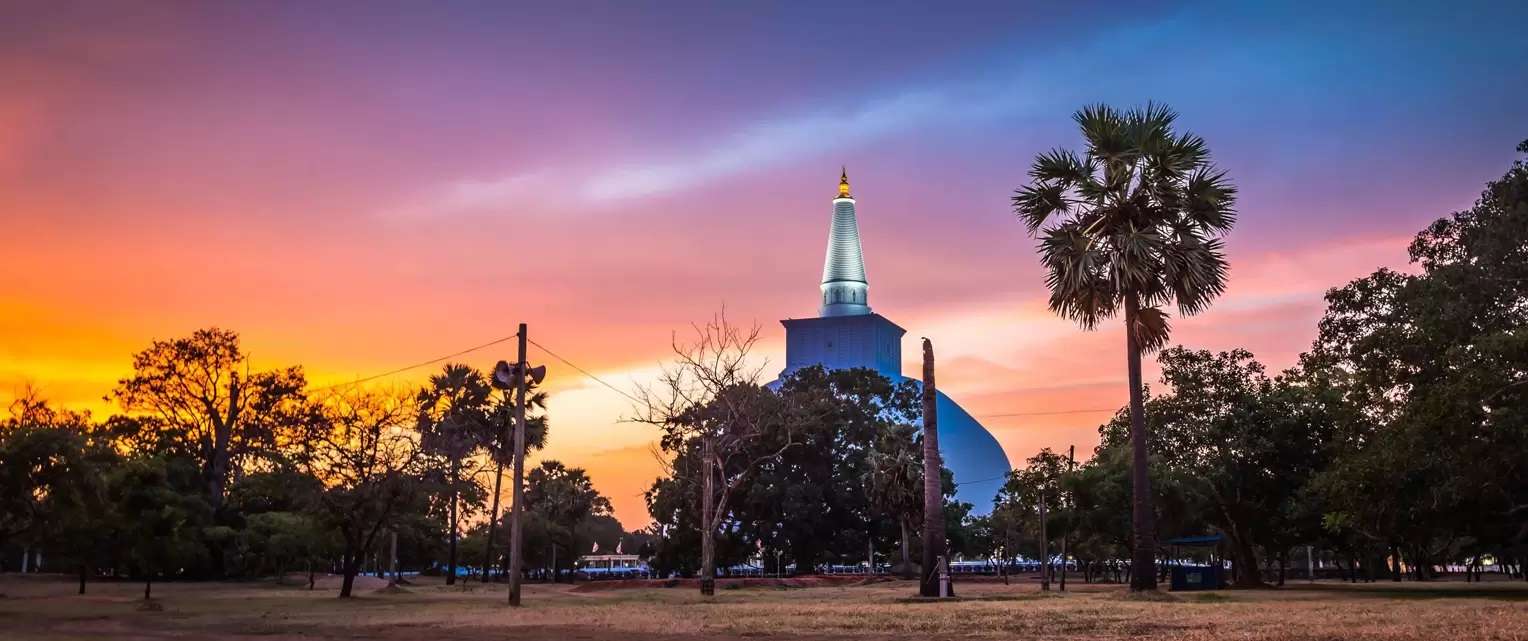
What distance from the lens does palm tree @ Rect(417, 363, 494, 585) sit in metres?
49.5

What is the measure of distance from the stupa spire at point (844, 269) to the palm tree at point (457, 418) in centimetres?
8496

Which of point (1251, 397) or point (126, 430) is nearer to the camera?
point (1251, 397)

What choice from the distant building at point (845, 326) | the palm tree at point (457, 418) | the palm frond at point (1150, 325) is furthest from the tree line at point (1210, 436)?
the distant building at point (845, 326)

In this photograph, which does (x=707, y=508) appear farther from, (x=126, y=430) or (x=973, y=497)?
(x=973, y=497)

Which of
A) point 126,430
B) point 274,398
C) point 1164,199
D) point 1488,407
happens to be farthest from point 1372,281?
point 126,430

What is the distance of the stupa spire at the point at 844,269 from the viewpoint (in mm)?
150250

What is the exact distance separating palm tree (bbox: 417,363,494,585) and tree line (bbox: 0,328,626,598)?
13 cm

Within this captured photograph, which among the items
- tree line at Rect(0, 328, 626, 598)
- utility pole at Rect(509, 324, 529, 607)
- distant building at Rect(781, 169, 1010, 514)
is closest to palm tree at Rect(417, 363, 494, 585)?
tree line at Rect(0, 328, 626, 598)

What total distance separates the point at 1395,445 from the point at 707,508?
24127 mm

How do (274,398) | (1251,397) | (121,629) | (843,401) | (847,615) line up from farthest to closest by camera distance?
(843,401)
(274,398)
(1251,397)
(847,615)
(121,629)

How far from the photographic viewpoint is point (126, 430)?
66.2 m

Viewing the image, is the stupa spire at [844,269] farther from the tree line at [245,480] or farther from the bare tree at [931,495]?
the bare tree at [931,495]

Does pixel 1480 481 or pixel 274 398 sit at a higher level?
pixel 274 398

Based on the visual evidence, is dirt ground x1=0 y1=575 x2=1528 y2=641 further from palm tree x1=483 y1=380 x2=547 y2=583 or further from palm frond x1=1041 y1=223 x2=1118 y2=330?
palm tree x1=483 y1=380 x2=547 y2=583
